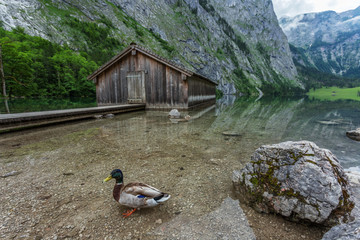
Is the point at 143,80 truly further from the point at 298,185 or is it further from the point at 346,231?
the point at 346,231

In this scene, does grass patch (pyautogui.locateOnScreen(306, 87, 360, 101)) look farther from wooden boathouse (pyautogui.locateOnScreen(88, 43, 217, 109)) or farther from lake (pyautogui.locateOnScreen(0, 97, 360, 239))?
lake (pyautogui.locateOnScreen(0, 97, 360, 239))

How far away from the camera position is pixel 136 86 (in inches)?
653

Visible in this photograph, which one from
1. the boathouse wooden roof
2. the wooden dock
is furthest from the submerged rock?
the boathouse wooden roof

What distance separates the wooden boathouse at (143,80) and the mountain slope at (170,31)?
41774 millimetres

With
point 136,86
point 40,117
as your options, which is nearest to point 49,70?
point 136,86

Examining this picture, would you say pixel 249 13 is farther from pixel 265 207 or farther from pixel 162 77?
pixel 265 207

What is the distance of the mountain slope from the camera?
188 feet

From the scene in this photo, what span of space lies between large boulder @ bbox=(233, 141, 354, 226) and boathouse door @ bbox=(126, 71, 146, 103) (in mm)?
15262

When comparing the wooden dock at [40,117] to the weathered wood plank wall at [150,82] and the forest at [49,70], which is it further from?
the forest at [49,70]

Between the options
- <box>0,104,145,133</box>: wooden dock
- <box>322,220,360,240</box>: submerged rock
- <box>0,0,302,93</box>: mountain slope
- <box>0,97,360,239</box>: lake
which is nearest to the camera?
<box>322,220,360,240</box>: submerged rock

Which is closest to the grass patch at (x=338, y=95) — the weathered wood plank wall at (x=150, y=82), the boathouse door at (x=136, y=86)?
the weathered wood plank wall at (x=150, y=82)

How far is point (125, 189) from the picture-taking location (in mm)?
2459

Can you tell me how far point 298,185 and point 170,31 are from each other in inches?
3653

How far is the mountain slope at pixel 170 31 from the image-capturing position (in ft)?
188
